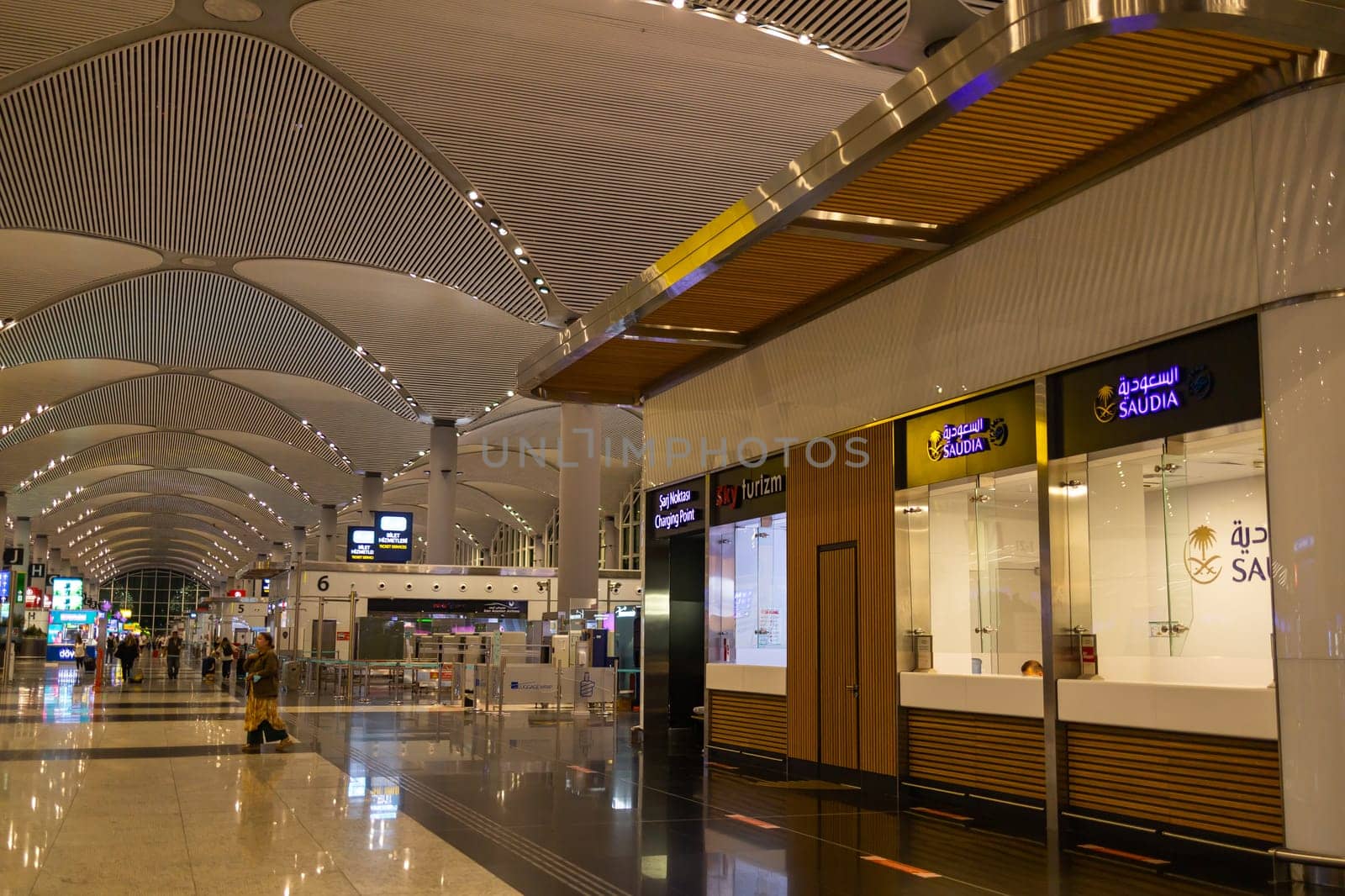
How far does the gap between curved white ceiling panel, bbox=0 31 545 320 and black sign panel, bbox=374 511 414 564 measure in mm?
16280

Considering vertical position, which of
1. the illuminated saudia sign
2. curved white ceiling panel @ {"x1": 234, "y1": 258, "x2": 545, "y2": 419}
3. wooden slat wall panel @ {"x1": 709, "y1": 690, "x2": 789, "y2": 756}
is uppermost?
curved white ceiling panel @ {"x1": 234, "y1": 258, "x2": 545, "y2": 419}

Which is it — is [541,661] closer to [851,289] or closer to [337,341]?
[337,341]

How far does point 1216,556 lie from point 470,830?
5.63 metres

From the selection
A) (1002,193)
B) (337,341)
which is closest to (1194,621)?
(1002,193)

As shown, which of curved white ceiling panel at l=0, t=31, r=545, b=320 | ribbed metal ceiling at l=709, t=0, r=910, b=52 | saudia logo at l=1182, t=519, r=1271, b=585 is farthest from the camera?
curved white ceiling panel at l=0, t=31, r=545, b=320

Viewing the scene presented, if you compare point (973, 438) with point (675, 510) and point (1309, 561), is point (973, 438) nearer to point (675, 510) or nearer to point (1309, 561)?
point (1309, 561)

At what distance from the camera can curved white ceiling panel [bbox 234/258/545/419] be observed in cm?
2662

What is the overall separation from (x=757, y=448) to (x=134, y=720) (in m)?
11.2

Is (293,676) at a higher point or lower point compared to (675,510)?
lower

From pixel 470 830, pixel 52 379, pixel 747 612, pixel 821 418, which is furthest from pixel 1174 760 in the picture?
pixel 52 379

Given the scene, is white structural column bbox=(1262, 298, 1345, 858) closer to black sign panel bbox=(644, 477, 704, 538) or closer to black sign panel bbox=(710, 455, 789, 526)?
black sign panel bbox=(710, 455, 789, 526)

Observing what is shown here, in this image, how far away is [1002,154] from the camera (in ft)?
26.0

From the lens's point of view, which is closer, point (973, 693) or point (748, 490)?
point (973, 693)

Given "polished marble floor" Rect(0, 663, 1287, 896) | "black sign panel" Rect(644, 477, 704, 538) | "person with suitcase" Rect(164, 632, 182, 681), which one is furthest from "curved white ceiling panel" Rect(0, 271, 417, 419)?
"polished marble floor" Rect(0, 663, 1287, 896)
